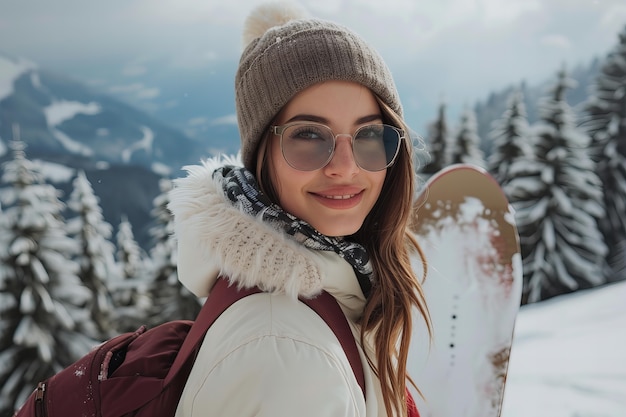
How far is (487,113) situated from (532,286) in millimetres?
10281

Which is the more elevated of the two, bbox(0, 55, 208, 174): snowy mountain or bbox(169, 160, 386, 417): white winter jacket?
bbox(169, 160, 386, 417): white winter jacket

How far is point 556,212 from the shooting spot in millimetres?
11461

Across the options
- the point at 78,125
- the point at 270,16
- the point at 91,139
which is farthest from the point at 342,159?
the point at 78,125

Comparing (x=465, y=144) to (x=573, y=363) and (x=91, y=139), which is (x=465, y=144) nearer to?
(x=573, y=363)

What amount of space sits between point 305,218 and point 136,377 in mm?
514

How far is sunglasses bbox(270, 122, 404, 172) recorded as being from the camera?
1062 millimetres

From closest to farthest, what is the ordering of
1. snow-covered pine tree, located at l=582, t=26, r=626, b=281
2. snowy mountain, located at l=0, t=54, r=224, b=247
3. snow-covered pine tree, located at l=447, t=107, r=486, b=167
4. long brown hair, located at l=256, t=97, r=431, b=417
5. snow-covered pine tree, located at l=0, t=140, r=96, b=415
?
long brown hair, located at l=256, t=97, r=431, b=417 → snow-covered pine tree, located at l=0, t=140, r=96, b=415 → snow-covered pine tree, located at l=447, t=107, r=486, b=167 → snow-covered pine tree, located at l=582, t=26, r=626, b=281 → snowy mountain, located at l=0, t=54, r=224, b=247

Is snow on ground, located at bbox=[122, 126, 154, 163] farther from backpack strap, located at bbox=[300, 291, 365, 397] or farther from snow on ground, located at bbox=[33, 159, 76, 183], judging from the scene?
backpack strap, located at bbox=[300, 291, 365, 397]

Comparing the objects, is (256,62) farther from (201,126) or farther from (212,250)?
(201,126)

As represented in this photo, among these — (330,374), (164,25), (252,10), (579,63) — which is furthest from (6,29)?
(579,63)

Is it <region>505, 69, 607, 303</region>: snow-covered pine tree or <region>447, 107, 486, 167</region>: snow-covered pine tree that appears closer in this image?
<region>505, 69, 607, 303</region>: snow-covered pine tree

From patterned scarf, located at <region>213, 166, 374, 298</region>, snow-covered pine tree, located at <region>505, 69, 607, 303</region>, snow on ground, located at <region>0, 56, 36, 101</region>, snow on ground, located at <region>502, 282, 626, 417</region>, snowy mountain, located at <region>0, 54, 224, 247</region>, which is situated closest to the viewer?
patterned scarf, located at <region>213, 166, 374, 298</region>

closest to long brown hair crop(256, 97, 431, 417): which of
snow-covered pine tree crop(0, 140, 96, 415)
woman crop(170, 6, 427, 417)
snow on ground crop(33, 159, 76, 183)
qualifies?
woman crop(170, 6, 427, 417)

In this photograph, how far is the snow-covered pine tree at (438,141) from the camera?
40.0 ft
